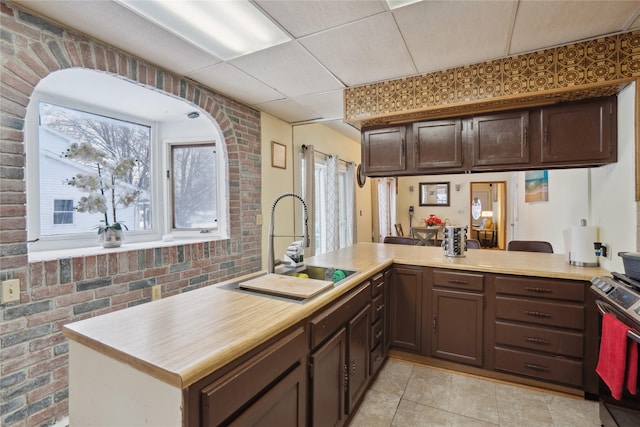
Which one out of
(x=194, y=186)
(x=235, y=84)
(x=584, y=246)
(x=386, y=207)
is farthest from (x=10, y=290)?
(x=386, y=207)

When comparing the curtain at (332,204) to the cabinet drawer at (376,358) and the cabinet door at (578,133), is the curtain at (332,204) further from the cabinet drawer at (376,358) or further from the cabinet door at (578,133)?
the cabinet door at (578,133)

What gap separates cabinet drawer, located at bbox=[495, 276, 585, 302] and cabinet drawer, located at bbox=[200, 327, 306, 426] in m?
1.69

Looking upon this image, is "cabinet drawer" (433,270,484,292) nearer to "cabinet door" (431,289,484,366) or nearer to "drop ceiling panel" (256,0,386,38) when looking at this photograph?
"cabinet door" (431,289,484,366)

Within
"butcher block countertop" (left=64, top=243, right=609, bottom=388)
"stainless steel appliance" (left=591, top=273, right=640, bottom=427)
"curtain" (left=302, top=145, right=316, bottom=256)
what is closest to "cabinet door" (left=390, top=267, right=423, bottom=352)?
"butcher block countertop" (left=64, top=243, right=609, bottom=388)

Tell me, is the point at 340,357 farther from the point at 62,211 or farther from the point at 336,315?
the point at 62,211

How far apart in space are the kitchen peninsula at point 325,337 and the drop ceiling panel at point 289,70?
5.07 ft

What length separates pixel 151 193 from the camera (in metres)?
3.09

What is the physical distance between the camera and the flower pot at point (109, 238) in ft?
7.53

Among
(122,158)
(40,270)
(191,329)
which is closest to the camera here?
(191,329)

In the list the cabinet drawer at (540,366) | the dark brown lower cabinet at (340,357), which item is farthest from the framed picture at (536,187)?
the dark brown lower cabinet at (340,357)

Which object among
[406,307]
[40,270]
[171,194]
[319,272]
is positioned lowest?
[406,307]

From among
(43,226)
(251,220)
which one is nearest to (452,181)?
(251,220)

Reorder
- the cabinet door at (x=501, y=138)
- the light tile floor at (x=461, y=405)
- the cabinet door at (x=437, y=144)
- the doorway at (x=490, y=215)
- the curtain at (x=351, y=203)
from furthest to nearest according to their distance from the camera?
the doorway at (x=490, y=215) < the curtain at (x=351, y=203) < the cabinet door at (x=437, y=144) < the cabinet door at (x=501, y=138) < the light tile floor at (x=461, y=405)

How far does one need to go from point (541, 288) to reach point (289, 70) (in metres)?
2.45
